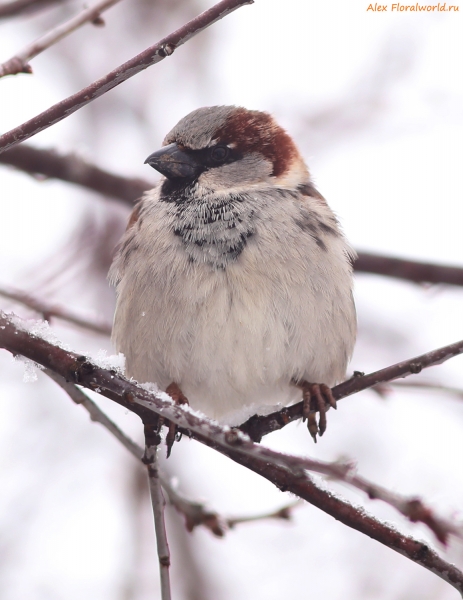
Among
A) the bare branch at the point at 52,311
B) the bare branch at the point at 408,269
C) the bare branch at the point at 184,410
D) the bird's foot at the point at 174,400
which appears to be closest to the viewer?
the bare branch at the point at 184,410

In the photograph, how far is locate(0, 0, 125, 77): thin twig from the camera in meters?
2.07

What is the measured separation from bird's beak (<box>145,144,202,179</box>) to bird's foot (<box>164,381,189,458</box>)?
100 centimetres

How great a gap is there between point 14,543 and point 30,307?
194 centimetres

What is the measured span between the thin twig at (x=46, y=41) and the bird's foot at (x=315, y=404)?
60.6 inches

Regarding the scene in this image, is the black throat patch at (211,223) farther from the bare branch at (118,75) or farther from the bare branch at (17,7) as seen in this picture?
the bare branch at (118,75)

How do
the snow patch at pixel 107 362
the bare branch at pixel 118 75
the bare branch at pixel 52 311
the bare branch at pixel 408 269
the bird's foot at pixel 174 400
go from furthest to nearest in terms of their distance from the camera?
1. the bare branch at pixel 408 269
2. the bare branch at pixel 52 311
3. the bird's foot at pixel 174 400
4. the snow patch at pixel 107 362
5. the bare branch at pixel 118 75

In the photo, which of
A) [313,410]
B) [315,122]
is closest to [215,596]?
[313,410]

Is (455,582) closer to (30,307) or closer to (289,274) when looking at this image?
(289,274)

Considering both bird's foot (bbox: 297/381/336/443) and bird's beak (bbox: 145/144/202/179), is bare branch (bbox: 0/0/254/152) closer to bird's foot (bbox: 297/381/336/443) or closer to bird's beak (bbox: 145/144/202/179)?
bird's foot (bbox: 297/381/336/443)

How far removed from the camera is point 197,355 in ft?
10.1

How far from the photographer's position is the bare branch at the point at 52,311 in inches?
127

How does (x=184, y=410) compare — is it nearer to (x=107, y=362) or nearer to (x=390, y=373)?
(x=107, y=362)

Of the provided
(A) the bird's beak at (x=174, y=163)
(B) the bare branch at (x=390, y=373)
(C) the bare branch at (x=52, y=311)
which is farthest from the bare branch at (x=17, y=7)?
(B) the bare branch at (x=390, y=373)

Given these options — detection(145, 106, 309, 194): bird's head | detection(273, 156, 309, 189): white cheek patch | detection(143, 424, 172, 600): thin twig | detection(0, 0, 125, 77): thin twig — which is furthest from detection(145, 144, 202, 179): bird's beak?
detection(143, 424, 172, 600): thin twig
